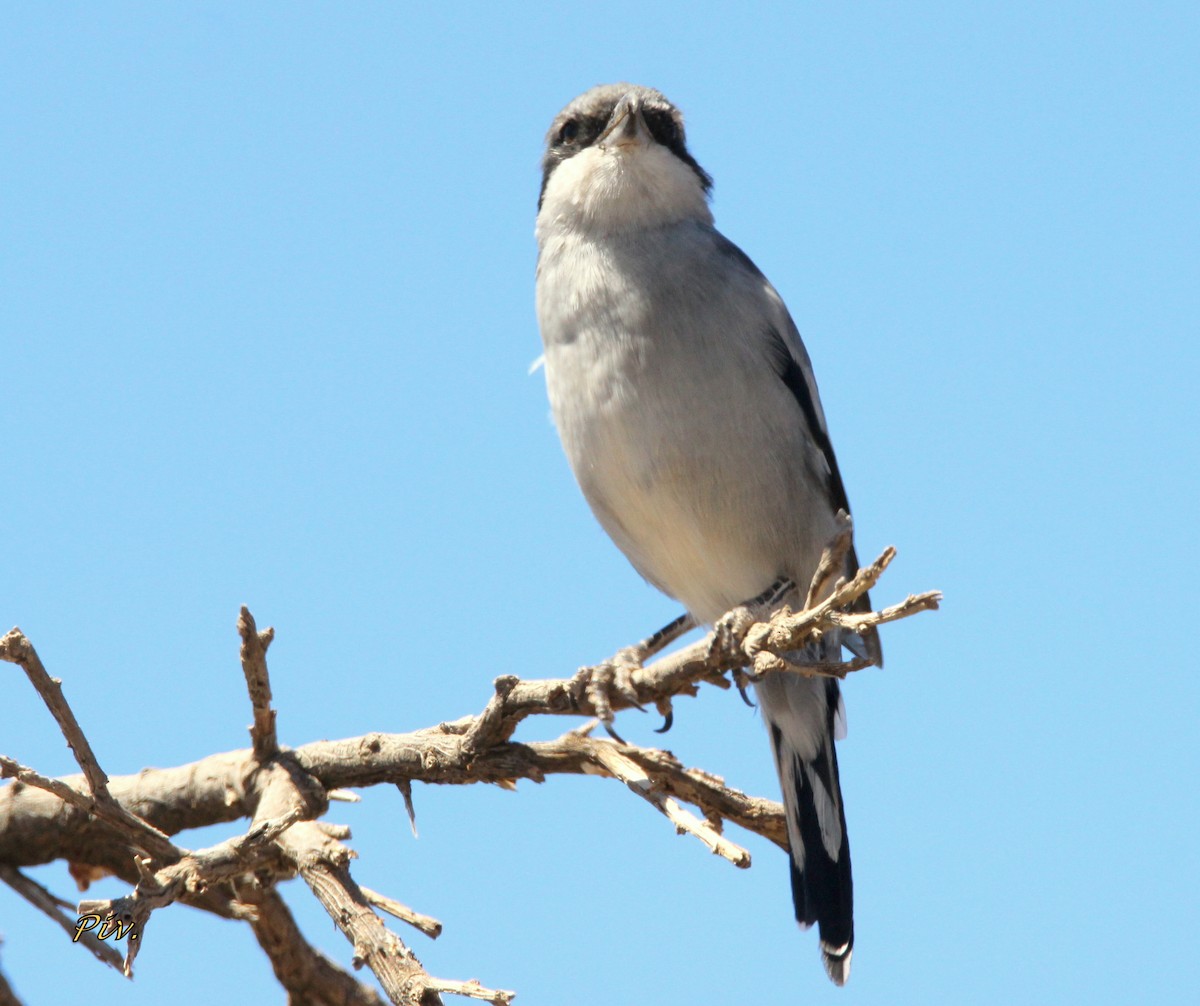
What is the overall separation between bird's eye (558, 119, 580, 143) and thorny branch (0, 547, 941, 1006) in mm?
2913

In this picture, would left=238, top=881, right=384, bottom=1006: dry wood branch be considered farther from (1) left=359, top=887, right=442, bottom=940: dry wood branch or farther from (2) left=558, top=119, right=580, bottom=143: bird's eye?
(2) left=558, top=119, right=580, bottom=143: bird's eye

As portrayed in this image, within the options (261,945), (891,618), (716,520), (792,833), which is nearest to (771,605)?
(716,520)

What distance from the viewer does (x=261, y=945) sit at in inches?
181

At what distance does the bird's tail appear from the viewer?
5.22 metres

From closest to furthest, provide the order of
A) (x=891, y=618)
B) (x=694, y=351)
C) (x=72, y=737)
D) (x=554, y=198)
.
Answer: (x=891, y=618) → (x=72, y=737) → (x=694, y=351) → (x=554, y=198)

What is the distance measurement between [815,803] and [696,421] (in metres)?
1.72

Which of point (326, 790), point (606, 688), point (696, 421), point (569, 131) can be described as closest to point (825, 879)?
point (606, 688)

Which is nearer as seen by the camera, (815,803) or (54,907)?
(54,907)

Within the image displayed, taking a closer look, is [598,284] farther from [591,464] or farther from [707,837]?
[707,837]

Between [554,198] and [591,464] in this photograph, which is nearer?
[591,464]

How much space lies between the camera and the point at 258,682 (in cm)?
429

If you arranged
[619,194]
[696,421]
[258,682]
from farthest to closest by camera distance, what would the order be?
[619,194], [696,421], [258,682]

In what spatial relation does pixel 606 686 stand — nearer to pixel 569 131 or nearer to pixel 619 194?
pixel 619 194

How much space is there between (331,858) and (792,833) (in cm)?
204
